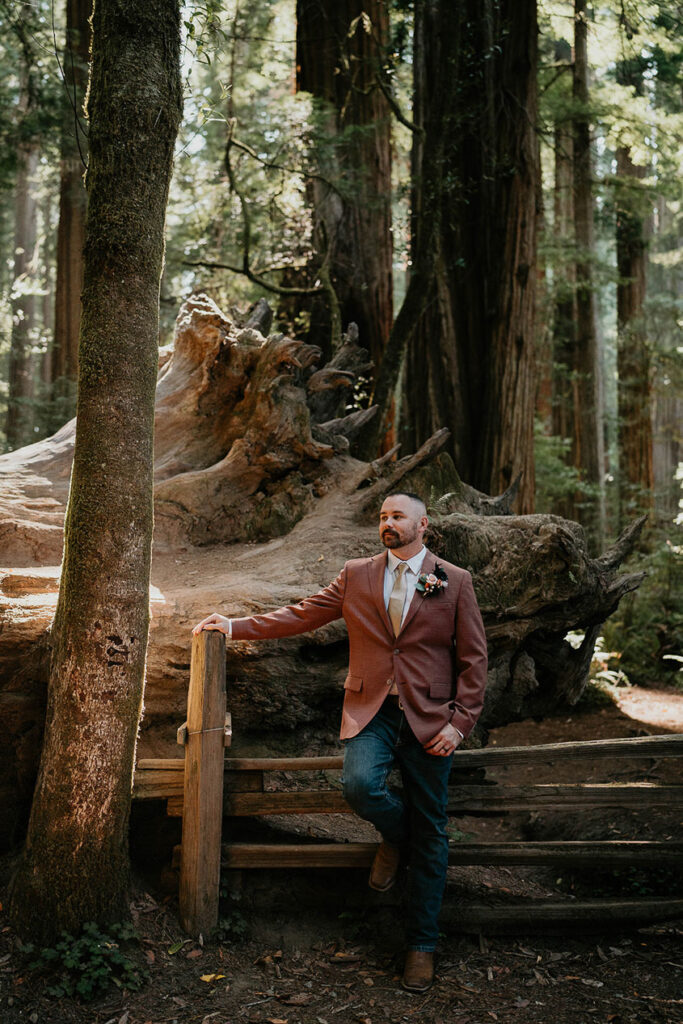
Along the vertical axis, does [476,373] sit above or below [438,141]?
below

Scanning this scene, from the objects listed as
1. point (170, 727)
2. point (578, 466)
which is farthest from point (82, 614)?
point (578, 466)

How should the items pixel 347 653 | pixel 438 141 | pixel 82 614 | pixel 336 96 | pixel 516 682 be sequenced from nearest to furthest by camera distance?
pixel 82 614 → pixel 347 653 → pixel 516 682 → pixel 438 141 → pixel 336 96

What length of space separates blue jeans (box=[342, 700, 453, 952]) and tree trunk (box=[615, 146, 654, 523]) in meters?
13.5

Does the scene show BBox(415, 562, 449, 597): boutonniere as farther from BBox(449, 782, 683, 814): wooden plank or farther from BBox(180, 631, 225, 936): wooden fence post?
BBox(449, 782, 683, 814): wooden plank

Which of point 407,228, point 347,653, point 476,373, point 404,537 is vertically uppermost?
point 407,228

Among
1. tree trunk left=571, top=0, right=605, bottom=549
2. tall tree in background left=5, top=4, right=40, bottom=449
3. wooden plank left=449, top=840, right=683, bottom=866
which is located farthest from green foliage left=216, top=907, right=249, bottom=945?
tree trunk left=571, top=0, right=605, bottom=549

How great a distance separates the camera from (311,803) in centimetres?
462

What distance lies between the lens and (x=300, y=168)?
39.4 feet

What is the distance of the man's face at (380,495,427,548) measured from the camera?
4293 millimetres

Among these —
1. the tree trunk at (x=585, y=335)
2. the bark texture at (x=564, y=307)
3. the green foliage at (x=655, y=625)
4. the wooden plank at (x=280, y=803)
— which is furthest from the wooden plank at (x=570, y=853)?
the bark texture at (x=564, y=307)

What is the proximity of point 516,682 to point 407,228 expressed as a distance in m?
7.79

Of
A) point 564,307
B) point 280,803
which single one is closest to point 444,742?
point 280,803

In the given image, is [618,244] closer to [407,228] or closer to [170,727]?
[407,228]

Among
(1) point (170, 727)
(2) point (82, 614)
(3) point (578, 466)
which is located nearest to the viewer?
(2) point (82, 614)
